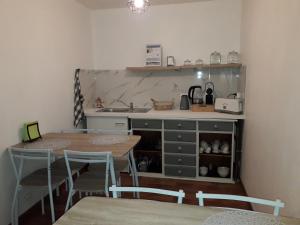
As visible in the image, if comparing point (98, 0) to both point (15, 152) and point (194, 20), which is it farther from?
point (15, 152)

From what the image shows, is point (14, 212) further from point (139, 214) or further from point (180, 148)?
point (180, 148)

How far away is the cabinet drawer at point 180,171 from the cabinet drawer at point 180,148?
218 millimetres

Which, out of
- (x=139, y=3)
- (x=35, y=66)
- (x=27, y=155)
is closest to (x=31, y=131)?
(x=27, y=155)

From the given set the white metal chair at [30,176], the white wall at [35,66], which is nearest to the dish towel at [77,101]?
the white wall at [35,66]

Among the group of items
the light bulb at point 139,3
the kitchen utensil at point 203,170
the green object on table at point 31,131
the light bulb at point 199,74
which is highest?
the light bulb at point 139,3

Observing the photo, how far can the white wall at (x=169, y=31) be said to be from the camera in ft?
11.0

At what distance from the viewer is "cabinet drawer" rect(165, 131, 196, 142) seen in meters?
3.07

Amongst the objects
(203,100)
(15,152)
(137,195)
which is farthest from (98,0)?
(137,195)

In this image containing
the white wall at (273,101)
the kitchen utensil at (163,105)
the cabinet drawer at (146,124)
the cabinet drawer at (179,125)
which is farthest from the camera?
the kitchen utensil at (163,105)

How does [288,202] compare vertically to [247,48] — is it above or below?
below

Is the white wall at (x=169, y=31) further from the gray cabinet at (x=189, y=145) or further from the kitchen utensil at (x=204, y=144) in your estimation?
the kitchen utensil at (x=204, y=144)

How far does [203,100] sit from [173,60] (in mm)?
714

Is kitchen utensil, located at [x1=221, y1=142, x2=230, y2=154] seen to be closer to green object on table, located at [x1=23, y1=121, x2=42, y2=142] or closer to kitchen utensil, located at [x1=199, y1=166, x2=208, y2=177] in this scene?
kitchen utensil, located at [x1=199, y1=166, x2=208, y2=177]

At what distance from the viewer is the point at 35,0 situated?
2451 mm
